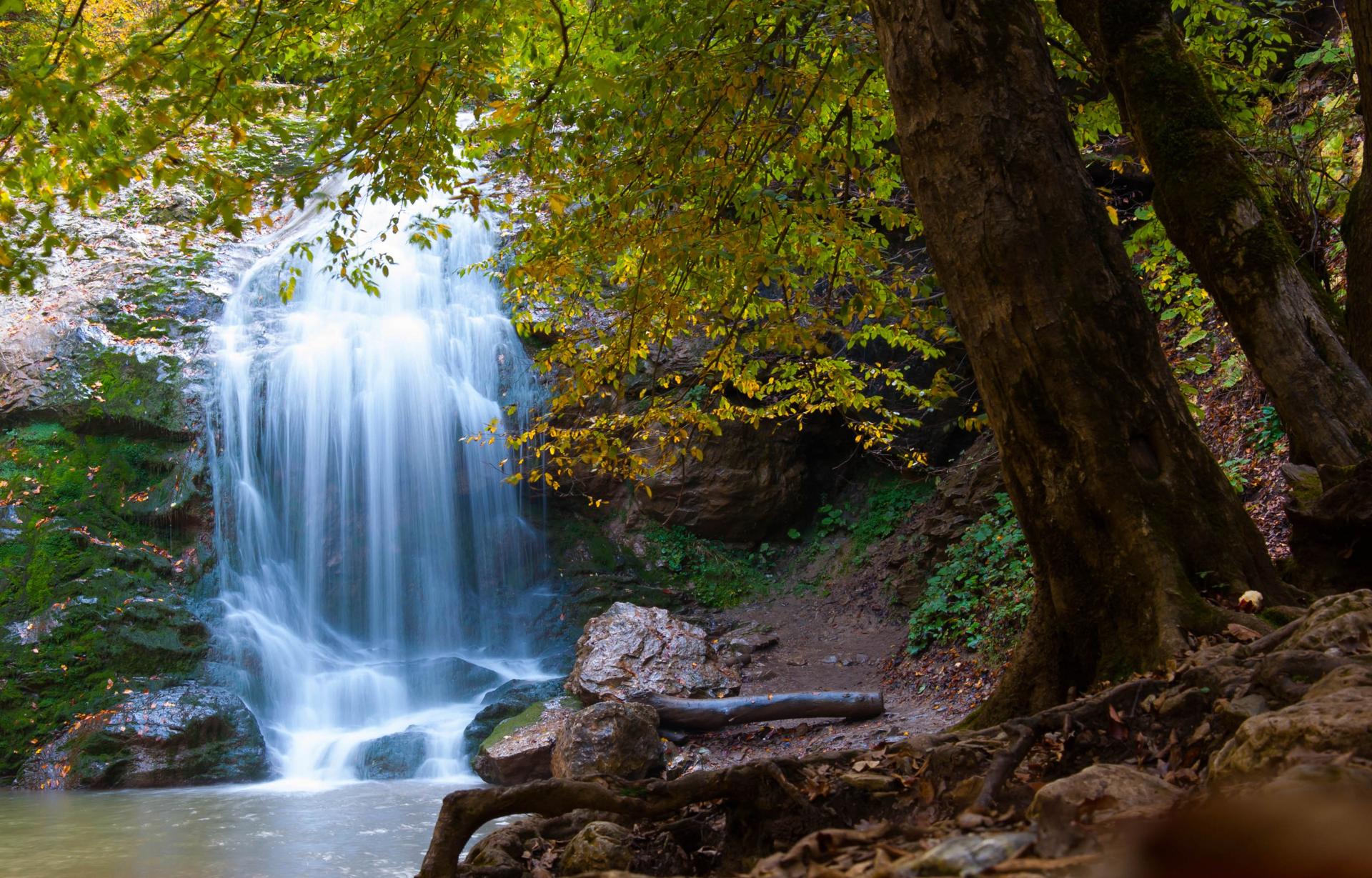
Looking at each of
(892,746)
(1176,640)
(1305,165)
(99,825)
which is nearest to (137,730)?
(99,825)

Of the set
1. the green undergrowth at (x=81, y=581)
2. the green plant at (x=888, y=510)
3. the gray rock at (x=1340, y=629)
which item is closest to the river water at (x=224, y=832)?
the green undergrowth at (x=81, y=581)

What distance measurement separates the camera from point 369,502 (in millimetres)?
13625

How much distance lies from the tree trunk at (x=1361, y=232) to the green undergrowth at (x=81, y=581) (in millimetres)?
11679

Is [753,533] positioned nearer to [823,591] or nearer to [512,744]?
[823,591]

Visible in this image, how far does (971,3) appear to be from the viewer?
3.20 metres

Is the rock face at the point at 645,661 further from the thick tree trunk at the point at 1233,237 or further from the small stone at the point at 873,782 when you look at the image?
the small stone at the point at 873,782

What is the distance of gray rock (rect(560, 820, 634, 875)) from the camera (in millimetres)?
2531

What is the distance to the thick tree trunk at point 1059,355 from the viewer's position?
303cm

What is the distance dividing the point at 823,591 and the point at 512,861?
10784mm

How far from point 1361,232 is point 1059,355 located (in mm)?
2574

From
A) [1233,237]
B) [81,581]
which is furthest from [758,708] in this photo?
[81,581]

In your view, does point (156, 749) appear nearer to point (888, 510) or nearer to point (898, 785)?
point (898, 785)

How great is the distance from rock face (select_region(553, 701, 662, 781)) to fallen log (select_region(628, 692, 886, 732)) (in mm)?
780

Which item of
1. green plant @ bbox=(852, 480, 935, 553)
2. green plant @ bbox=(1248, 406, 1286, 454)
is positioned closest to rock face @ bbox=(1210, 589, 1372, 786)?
green plant @ bbox=(1248, 406, 1286, 454)
